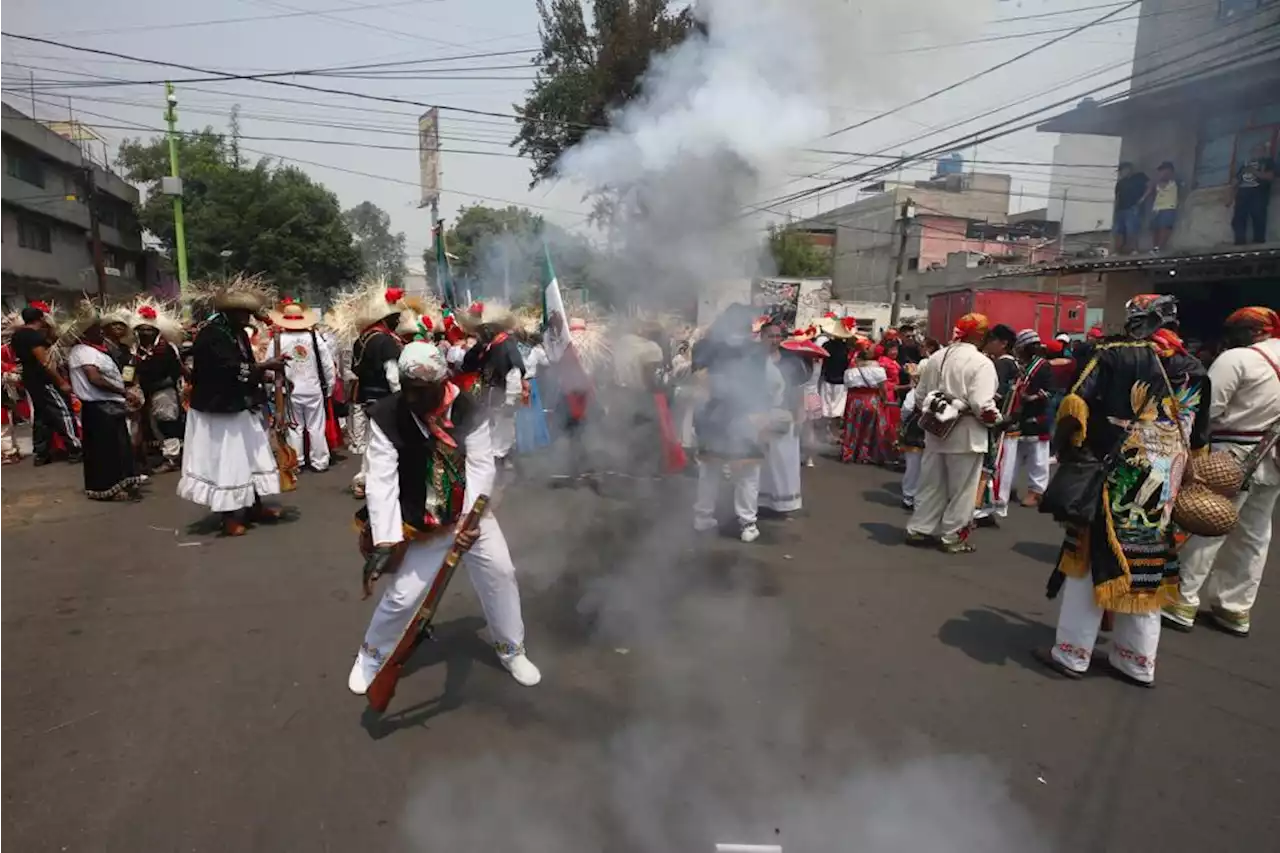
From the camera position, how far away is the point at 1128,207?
47.4ft

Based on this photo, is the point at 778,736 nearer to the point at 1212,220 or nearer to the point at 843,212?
the point at 1212,220

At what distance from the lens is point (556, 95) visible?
29.5ft

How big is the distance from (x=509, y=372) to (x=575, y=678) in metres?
3.92

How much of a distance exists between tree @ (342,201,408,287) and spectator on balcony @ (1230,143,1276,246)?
24.0m

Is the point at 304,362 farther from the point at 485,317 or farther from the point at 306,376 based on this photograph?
the point at 485,317

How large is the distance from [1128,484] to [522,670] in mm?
2971

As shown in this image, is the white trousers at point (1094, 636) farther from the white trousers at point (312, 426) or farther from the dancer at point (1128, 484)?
the white trousers at point (312, 426)

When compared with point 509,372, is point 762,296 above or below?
above

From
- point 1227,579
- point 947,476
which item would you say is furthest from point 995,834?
point 947,476

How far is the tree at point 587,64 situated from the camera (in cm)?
592

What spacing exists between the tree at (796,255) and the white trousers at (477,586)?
11.7 ft

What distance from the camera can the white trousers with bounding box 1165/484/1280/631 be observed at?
4316 mm

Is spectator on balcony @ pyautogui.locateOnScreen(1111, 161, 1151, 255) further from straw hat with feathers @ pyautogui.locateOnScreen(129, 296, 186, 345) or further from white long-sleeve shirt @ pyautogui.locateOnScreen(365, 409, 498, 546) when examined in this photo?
straw hat with feathers @ pyautogui.locateOnScreen(129, 296, 186, 345)

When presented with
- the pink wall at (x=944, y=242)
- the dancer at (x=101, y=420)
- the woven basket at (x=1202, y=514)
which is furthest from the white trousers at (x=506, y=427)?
the pink wall at (x=944, y=242)
